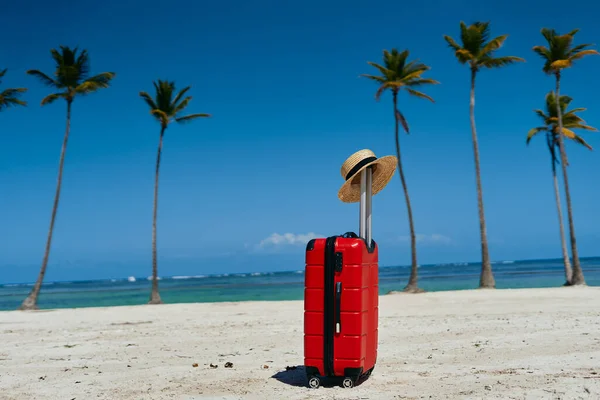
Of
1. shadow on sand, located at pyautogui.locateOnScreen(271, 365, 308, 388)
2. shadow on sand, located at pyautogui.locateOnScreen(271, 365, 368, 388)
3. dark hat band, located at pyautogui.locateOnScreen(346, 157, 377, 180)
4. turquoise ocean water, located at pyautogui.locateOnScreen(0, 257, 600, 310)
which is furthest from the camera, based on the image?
turquoise ocean water, located at pyautogui.locateOnScreen(0, 257, 600, 310)

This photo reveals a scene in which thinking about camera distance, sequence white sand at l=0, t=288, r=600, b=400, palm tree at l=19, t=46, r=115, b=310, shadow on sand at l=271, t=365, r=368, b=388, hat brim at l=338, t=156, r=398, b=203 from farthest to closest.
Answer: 1. palm tree at l=19, t=46, r=115, b=310
2. hat brim at l=338, t=156, r=398, b=203
3. shadow on sand at l=271, t=365, r=368, b=388
4. white sand at l=0, t=288, r=600, b=400

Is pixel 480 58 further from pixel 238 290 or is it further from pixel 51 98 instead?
pixel 238 290

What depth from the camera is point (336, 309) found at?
5.64 meters

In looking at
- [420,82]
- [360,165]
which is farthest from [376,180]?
[420,82]

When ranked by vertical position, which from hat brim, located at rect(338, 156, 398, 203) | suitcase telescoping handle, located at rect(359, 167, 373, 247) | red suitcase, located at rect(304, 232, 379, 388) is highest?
hat brim, located at rect(338, 156, 398, 203)

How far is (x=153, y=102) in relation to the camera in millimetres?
27172

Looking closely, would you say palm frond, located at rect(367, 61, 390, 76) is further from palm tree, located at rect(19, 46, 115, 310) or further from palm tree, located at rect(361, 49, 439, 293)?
palm tree, located at rect(19, 46, 115, 310)

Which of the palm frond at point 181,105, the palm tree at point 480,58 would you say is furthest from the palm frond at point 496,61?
the palm frond at point 181,105

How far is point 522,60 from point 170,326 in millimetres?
19756

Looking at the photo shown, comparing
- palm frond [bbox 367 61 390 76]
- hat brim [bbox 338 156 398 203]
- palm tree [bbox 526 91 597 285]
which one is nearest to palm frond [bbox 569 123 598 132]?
palm tree [bbox 526 91 597 285]

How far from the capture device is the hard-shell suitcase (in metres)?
5.64

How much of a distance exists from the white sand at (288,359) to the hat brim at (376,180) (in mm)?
1996

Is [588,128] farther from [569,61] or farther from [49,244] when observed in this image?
[49,244]

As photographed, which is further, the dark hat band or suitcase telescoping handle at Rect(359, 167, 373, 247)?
the dark hat band
